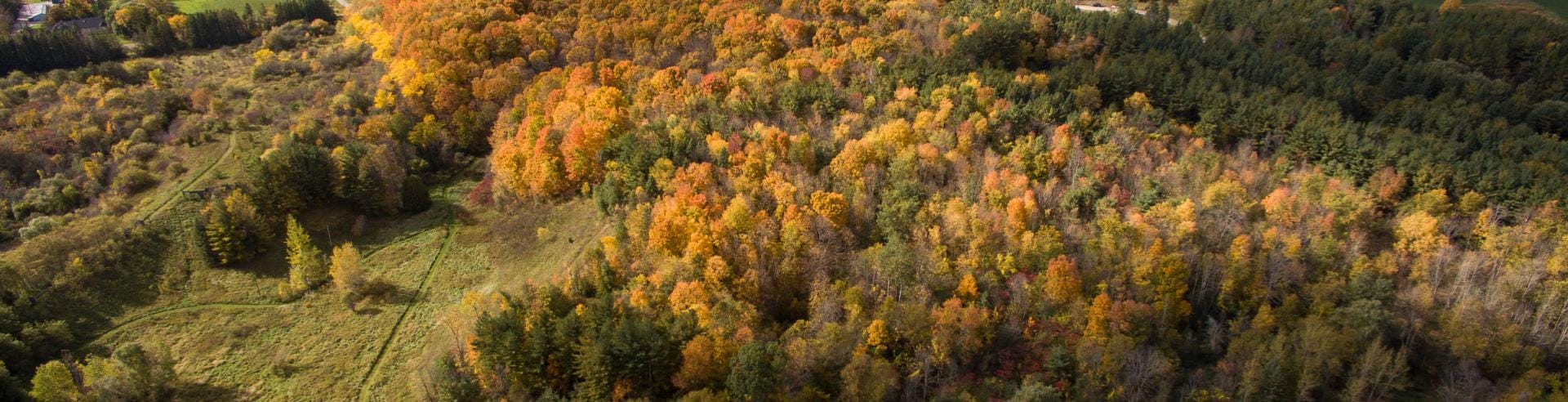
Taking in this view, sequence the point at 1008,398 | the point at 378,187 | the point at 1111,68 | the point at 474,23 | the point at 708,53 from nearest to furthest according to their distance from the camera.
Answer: the point at 1008,398 < the point at 378,187 < the point at 1111,68 < the point at 708,53 < the point at 474,23

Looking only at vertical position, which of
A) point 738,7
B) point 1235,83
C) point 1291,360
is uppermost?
point 738,7

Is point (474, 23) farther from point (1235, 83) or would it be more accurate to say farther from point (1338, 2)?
point (1338, 2)

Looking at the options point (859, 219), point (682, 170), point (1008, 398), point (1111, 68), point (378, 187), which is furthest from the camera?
point (1111, 68)

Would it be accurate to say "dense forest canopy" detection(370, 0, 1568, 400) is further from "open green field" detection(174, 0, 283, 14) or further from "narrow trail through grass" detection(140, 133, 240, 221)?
"open green field" detection(174, 0, 283, 14)

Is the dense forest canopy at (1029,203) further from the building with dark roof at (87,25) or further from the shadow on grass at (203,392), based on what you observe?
the building with dark roof at (87,25)

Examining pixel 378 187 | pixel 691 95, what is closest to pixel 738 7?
pixel 691 95

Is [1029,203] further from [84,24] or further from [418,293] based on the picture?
[84,24]

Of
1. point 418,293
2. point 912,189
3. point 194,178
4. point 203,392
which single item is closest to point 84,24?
point 194,178
